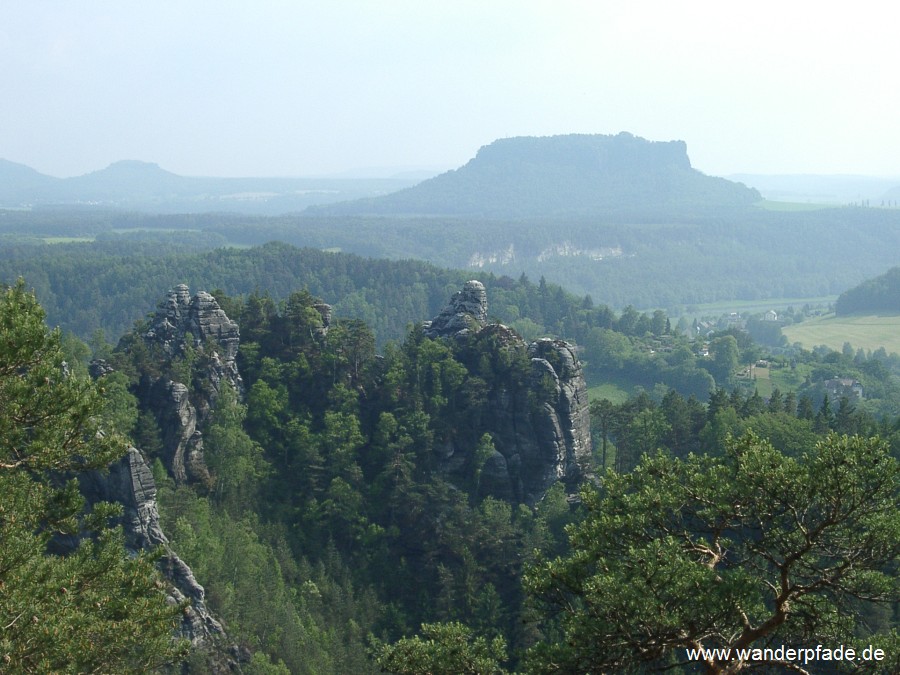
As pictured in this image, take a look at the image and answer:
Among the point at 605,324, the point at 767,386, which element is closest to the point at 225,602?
the point at 767,386

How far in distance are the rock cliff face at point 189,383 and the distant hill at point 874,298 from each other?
167424mm

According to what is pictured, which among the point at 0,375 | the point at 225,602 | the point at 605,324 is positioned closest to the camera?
the point at 0,375

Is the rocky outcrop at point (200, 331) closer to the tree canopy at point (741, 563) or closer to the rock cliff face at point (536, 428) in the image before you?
the rock cliff face at point (536, 428)

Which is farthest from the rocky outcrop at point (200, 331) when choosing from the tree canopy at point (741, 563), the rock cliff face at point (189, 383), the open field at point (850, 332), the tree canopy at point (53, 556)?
the open field at point (850, 332)

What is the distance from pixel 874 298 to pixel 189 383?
174633 millimetres

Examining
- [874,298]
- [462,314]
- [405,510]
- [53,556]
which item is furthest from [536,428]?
[874,298]

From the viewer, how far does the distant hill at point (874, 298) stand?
625ft

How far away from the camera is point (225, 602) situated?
42.2m

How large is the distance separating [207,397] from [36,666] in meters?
36.6

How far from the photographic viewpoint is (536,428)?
5459 centimetres

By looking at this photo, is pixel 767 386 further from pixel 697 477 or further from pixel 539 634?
pixel 697 477

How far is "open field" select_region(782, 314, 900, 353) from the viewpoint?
15850 cm

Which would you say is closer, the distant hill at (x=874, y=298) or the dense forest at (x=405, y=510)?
the dense forest at (x=405, y=510)

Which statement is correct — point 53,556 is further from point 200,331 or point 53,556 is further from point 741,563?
point 200,331
